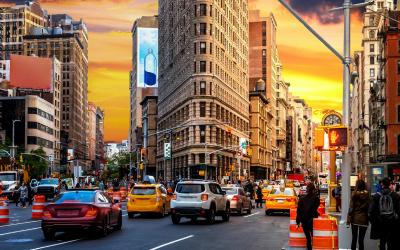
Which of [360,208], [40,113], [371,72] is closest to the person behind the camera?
[360,208]

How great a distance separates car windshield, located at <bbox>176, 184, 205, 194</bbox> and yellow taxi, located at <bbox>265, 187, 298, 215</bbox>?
938cm

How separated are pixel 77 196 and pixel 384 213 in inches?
430

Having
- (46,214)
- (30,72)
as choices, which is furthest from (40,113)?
(46,214)

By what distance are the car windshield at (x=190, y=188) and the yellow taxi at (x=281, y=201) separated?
9.38 metres

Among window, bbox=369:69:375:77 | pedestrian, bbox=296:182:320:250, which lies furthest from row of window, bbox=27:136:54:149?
pedestrian, bbox=296:182:320:250

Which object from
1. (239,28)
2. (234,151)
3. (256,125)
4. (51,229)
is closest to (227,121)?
(234,151)

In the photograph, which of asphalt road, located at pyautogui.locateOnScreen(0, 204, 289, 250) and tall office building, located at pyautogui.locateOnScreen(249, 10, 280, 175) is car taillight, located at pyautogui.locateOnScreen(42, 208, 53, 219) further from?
tall office building, located at pyautogui.locateOnScreen(249, 10, 280, 175)

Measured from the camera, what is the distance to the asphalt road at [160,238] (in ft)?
61.4

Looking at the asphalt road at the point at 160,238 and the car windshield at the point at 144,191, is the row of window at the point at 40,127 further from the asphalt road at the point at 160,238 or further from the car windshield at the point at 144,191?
the asphalt road at the point at 160,238

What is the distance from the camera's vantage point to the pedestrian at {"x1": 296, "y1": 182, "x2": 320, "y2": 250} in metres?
16.6

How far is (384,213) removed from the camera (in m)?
14.5

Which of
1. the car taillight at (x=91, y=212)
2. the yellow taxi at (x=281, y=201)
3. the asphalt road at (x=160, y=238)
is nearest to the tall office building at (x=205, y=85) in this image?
the yellow taxi at (x=281, y=201)

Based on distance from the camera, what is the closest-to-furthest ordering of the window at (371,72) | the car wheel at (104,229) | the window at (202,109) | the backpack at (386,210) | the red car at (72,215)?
the backpack at (386,210) → the red car at (72,215) → the car wheel at (104,229) → the window at (202,109) → the window at (371,72)

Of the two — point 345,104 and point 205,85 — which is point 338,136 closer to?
point 345,104
